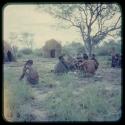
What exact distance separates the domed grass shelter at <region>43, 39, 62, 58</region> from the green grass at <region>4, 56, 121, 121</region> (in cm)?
5

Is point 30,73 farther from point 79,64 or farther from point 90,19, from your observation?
point 90,19

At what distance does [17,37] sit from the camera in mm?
2105

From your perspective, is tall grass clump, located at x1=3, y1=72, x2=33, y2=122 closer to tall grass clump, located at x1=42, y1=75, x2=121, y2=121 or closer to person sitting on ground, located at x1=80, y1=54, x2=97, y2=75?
tall grass clump, located at x1=42, y1=75, x2=121, y2=121

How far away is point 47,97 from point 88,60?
0.48 m

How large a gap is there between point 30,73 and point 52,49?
0.92 ft

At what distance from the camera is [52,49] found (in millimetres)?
2131

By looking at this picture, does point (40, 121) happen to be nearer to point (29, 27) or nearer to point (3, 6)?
point (29, 27)

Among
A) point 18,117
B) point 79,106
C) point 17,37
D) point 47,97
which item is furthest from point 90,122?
point 17,37

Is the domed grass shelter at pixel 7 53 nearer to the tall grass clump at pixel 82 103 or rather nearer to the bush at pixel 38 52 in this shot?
the bush at pixel 38 52

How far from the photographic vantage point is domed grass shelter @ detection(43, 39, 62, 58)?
2123 millimetres

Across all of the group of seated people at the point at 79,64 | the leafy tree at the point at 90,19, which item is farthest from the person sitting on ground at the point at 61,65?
the leafy tree at the point at 90,19

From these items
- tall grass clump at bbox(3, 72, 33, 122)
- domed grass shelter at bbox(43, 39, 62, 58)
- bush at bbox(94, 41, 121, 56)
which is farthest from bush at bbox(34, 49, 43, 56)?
bush at bbox(94, 41, 121, 56)

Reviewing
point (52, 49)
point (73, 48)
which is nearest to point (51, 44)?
point (52, 49)

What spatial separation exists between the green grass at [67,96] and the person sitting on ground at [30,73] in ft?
0.12
